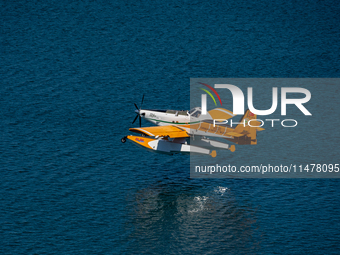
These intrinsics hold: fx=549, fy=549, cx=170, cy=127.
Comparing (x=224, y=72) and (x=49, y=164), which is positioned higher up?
(x=224, y=72)

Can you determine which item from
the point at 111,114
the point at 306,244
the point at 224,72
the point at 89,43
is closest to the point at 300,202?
the point at 306,244

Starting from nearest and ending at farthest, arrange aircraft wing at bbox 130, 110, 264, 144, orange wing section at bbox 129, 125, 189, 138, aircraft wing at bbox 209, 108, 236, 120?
orange wing section at bbox 129, 125, 189, 138
aircraft wing at bbox 130, 110, 264, 144
aircraft wing at bbox 209, 108, 236, 120

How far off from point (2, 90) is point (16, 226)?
67050 millimetres

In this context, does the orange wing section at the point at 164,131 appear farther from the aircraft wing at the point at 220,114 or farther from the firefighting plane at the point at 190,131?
the aircraft wing at the point at 220,114

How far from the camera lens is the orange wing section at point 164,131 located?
301ft

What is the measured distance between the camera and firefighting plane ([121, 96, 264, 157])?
95125 millimetres

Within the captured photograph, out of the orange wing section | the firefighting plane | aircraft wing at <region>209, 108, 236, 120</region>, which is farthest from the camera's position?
aircraft wing at <region>209, 108, 236, 120</region>

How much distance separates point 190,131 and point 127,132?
27.2 meters

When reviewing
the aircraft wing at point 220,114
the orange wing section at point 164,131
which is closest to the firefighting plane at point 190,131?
the orange wing section at point 164,131

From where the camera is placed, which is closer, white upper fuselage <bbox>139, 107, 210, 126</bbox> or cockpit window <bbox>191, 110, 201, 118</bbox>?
cockpit window <bbox>191, 110, 201, 118</bbox>

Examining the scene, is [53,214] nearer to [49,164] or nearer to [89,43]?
[49,164]

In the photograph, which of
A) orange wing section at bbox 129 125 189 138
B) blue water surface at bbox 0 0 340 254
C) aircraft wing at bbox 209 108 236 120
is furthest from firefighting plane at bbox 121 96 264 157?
blue water surface at bbox 0 0 340 254

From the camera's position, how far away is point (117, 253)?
7744 cm

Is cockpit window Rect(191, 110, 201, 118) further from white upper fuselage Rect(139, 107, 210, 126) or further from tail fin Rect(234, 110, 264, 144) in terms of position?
tail fin Rect(234, 110, 264, 144)
